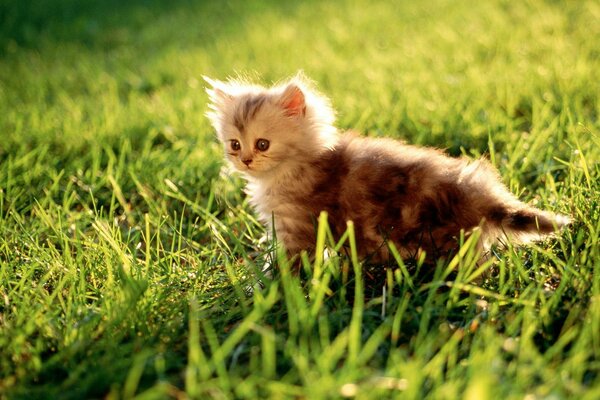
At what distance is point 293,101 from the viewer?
8.51ft

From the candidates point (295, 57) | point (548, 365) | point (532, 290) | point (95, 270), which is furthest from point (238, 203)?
point (295, 57)

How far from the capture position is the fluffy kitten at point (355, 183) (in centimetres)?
225

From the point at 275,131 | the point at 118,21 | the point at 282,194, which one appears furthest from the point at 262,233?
the point at 118,21

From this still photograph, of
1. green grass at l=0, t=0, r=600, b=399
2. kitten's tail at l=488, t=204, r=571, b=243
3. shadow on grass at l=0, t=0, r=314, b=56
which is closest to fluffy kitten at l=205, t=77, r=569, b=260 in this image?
kitten's tail at l=488, t=204, r=571, b=243

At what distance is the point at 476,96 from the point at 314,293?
276 cm

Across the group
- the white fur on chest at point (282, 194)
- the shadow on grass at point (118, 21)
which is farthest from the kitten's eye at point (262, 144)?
the shadow on grass at point (118, 21)

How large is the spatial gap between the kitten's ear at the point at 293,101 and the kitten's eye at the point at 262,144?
0.49ft

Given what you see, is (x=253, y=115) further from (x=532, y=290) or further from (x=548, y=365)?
(x=548, y=365)

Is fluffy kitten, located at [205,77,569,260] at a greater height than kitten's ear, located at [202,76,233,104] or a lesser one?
lesser

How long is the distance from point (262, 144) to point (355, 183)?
17.0 inches

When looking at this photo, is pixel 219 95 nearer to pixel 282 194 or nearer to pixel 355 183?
pixel 282 194

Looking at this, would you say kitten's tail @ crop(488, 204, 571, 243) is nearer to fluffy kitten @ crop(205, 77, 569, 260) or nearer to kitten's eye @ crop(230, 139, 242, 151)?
fluffy kitten @ crop(205, 77, 569, 260)

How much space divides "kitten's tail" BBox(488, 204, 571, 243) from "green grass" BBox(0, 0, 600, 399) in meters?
0.09

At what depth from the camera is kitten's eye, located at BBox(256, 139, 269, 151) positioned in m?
2.58
